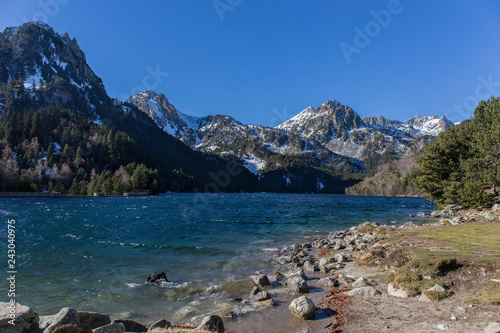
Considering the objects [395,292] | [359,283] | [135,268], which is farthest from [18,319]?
[395,292]

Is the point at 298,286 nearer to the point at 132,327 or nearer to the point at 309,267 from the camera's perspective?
the point at 309,267

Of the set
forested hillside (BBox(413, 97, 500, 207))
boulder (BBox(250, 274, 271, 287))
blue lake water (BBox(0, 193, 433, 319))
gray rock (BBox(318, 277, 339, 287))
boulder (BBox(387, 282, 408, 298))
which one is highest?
forested hillside (BBox(413, 97, 500, 207))

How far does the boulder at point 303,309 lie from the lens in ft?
34.4

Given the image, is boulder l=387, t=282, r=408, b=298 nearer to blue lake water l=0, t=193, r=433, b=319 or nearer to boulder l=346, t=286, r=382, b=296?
boulder l=346, t=286, r=382, b=296

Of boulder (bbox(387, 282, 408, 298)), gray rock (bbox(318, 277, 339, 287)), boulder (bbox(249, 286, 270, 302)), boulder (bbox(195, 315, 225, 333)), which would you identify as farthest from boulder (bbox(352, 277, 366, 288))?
boulder (bbox(195, 315, 225, 333))

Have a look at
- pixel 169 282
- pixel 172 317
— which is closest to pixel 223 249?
pixel 169 282

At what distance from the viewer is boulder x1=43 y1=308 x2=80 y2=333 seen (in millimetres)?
7386

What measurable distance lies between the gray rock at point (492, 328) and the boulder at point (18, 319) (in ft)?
40.4

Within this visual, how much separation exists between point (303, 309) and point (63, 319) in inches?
316

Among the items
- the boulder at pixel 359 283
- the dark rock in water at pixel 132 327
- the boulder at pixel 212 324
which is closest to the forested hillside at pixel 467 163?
the boulder at pixel 359 283

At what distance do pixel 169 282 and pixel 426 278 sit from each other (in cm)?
1366

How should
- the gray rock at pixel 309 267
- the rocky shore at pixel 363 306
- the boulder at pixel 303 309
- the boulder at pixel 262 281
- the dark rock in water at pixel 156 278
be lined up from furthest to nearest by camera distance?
the gray rock at pixel 309 267
the dark rock in water at pixel 156 278
the boulder at pixel 262 281
the boulder at pixel 303 309
the rocky shore at pixel 363 306

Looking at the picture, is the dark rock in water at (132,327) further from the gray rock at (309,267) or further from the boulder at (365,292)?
the gray rock at (309,267)

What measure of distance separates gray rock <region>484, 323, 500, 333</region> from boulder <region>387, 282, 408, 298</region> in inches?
164
